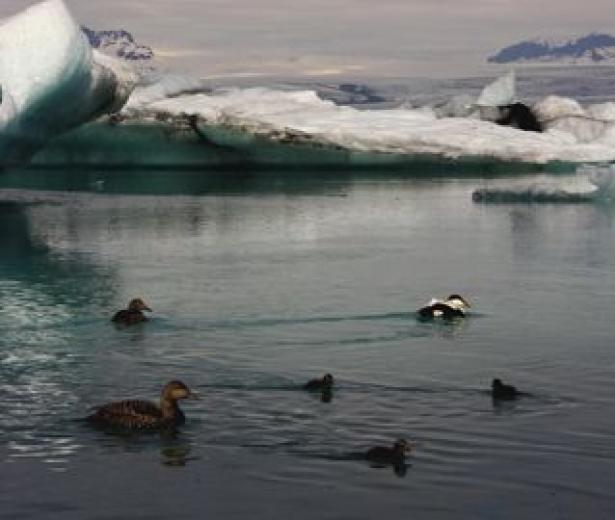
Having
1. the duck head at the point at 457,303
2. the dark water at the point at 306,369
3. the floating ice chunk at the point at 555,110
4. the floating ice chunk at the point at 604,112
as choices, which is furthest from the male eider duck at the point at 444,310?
the floating ice chunk at the point at 604,112

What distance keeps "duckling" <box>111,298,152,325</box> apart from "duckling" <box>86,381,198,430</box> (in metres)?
6.64

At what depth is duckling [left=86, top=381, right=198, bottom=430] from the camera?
13.9 meters

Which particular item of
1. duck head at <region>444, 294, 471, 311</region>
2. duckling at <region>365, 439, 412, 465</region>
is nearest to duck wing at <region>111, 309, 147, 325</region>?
duck head at <region>444, 294, 471, 311</region>

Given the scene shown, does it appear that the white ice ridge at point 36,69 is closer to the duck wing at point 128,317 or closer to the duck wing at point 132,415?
the duck wing at point 128,317

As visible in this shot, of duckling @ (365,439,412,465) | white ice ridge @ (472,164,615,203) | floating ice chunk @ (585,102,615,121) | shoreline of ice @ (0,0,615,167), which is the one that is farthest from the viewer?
floating ice chunk @ (585,102,615,121)

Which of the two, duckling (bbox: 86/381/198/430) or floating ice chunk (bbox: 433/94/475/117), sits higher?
floating ice chunk (bbox: 433/94/475/117)

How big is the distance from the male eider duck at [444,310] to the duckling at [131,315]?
449 cm

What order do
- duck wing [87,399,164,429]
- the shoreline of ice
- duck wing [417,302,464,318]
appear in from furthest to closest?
the shoreline of ice
duck wing [417,302,464,318]
duck wing [87,399,164,429]

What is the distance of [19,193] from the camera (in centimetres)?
5172

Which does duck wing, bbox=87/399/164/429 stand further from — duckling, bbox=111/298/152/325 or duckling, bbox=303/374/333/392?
duckling, bbox=111/298/152/325

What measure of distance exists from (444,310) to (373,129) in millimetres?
38286

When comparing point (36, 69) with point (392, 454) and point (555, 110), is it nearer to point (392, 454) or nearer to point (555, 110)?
point (392, 454)

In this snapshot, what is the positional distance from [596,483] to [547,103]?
5912 centimetres

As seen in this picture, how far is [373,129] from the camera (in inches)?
2345
